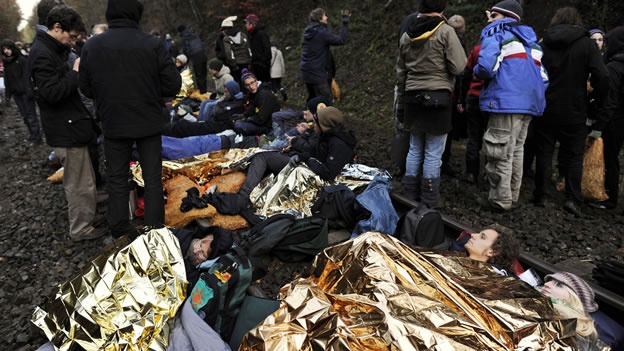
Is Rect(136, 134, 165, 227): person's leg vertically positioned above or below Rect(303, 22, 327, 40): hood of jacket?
below

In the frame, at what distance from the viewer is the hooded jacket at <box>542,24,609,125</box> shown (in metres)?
3.96

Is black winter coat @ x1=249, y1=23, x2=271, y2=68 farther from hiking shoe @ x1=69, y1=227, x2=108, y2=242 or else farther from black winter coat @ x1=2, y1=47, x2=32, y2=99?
hiking shoe @ x1=69, y1=227, x2=108, y2=242

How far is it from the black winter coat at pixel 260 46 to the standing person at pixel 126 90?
5.12 meters

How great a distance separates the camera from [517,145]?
4.15m

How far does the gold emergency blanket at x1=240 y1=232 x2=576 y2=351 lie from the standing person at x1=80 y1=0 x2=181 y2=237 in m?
1.67

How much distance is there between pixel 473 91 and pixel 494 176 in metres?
1.05

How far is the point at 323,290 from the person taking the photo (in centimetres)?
242

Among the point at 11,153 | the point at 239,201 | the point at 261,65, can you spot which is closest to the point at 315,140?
the point at 239,201

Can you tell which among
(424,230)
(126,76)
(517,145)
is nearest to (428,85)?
(517,145)

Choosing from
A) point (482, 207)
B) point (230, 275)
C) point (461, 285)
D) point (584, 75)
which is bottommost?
point (482, 207)

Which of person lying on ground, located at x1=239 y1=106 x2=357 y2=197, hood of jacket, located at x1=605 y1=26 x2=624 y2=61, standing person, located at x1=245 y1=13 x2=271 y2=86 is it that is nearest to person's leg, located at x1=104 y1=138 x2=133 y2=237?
person lying on ground, located at x1=239 y1=106 x2=357 y2=197

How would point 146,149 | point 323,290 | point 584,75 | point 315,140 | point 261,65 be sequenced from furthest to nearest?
point 261,65, point 315,140, point 584,75, point 146,149, point 323,290

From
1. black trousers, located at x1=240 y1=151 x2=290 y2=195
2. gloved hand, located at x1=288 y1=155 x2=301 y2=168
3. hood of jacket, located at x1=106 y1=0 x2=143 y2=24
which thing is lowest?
black trousers, located at x1=240 y1=151 x2=290 y2=195

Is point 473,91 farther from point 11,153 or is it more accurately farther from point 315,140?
point 11,153
